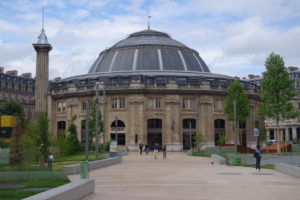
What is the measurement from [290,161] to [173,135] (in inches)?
1601

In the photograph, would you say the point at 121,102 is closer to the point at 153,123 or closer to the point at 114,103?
the point at 114,103

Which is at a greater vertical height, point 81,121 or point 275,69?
point 275,69

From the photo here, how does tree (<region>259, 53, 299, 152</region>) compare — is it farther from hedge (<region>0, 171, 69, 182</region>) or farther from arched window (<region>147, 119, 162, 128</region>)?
hedge (<region>0, 171, 69, 182</region>)

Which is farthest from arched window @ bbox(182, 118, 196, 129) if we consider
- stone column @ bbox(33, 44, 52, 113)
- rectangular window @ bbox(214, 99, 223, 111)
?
stone column @ bbox(33, 44, 52, 113)

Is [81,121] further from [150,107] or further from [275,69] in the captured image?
[275,69]

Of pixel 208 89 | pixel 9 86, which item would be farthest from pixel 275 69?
pixel 9 86

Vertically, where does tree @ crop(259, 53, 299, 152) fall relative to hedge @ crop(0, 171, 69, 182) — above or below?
above

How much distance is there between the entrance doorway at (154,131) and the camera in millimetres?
82625

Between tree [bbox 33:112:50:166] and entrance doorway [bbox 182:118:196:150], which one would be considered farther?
entrance doorway [bbox 182:118:196:150]

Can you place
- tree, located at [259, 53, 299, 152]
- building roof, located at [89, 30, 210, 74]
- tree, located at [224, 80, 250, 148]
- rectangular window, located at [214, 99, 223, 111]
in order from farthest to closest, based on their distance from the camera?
building roof, located at [89, 30, 210, 74]
rectangular window, located at [214, 99, 223, 111]
tree, located at [224, 80, 250, 148]
tree, located at [259, 53, 299, 152]

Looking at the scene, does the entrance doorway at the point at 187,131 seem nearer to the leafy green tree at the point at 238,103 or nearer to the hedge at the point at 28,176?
the leafy green tree at the point at 238,103

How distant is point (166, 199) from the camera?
16172 millimetres

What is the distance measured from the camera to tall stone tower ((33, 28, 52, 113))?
82438mm

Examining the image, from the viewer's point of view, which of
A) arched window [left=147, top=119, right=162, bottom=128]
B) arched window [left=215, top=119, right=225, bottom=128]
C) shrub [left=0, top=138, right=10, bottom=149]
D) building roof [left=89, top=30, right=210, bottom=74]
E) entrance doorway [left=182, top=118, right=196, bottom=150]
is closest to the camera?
shrub [left=0, top=138, right=10, bottom=149]
